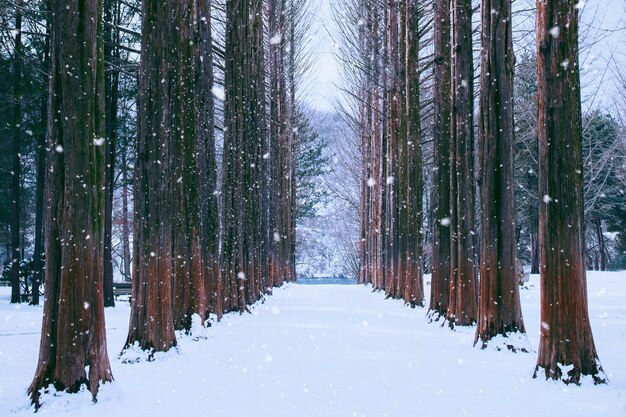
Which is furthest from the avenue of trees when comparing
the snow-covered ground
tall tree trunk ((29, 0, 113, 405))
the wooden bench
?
the wooden bench

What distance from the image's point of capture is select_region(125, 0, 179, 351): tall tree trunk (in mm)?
8266

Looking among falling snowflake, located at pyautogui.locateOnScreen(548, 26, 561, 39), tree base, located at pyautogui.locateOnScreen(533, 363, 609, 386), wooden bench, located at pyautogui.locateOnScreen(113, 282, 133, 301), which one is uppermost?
falling snowflake, located at pyautogui.locateOnScreen(548, 26, 561, 39)

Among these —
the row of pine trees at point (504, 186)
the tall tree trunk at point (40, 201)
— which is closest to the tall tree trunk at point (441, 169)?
the row of pine trees at point (504, 186)

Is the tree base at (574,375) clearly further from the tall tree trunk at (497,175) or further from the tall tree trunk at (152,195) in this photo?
the tall tree trunk at (152,195)

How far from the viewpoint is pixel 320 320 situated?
1443 centimetres

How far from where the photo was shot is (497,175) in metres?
8.73

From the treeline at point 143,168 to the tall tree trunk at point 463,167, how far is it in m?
4.41

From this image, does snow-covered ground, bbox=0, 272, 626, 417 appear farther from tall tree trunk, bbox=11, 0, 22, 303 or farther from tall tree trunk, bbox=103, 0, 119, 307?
tall tree trunk, bbox=11, 0, 22, 303

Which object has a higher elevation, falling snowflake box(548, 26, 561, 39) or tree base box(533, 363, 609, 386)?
falling snowflake box(548, 26, 561, 39)

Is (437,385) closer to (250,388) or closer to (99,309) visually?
(250,388)

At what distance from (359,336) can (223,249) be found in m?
4.90

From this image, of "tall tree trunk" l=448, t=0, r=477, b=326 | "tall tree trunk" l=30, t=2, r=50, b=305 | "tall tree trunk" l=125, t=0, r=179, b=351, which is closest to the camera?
"tall tree trunk" l=125, t=0, r=179, b=351

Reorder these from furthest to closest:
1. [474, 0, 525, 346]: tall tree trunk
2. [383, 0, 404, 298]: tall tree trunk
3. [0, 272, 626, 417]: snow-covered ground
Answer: [383, 0, 404, 298]: tall tree trunk, [474, 0, 525, 346]: tall tree trunk, [0, 272, 626, 417]: snow-covered ground

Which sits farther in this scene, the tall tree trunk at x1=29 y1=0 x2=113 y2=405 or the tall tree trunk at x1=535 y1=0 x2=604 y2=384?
the tall tree trunk at x1=535 y1=0 x2=604 y2=384
